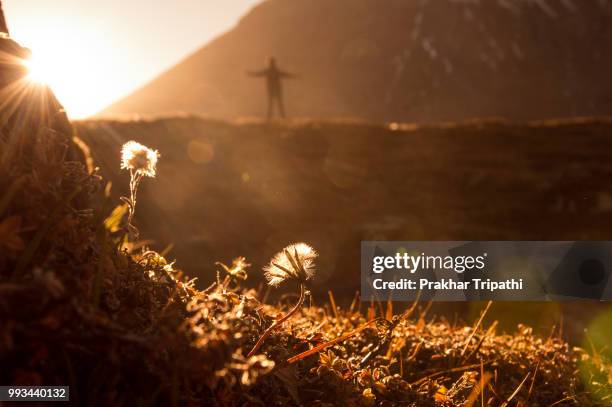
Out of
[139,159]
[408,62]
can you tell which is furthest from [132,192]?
[408,62]

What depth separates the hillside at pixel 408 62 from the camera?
125188 mm

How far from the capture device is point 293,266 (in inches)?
74.0

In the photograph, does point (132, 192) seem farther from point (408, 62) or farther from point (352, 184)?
point (408, 62)

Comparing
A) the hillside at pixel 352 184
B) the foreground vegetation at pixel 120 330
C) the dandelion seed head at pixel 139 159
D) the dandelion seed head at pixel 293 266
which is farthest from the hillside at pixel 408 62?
the dandelion seed head at pixel 293 266

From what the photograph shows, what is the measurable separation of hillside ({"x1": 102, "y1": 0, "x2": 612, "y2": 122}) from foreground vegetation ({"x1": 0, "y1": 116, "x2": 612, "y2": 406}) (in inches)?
4568

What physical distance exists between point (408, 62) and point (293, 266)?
156 metres

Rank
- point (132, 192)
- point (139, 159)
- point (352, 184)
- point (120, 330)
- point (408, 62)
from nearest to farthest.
Result: point (120, 330) < point (139, 159) < point (132, 192) < point (352, 184) < point (408, 62)

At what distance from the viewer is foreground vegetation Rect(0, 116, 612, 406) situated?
1350 mm

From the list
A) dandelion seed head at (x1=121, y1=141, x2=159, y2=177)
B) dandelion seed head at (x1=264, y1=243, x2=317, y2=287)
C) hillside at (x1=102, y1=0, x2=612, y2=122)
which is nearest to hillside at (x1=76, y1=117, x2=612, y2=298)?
dandelion seed head at (x1=264, y1=243, x2=317, y2=287)

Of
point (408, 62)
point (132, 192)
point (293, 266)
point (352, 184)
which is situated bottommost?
point (293, 266)

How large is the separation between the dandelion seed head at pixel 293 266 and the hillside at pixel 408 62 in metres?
116

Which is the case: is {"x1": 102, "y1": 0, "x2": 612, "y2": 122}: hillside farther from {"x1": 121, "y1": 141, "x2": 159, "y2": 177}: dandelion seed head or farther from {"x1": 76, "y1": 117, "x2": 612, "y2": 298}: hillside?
{"x1": 121, "y1": 141, "x2": 159, "y2": 177}: dandelion seed head

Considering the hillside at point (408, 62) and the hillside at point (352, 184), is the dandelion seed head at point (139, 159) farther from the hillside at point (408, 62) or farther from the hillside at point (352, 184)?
the hillside at point (408, 62)

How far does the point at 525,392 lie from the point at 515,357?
1.92 feet
